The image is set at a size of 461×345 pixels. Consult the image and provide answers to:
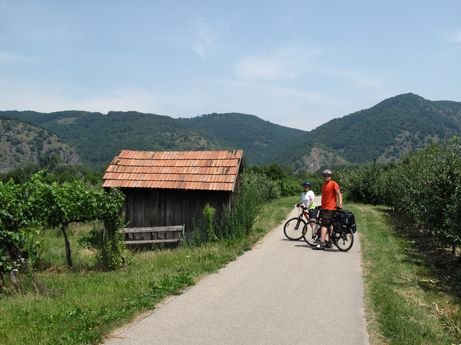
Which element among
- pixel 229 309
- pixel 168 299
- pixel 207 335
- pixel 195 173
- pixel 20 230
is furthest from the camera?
pixel 195 173

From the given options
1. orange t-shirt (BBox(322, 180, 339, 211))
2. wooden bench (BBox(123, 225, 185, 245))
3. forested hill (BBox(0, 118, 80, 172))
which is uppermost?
forested hill (BBox(0, 118, 80, 172))

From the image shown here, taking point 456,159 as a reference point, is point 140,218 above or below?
below

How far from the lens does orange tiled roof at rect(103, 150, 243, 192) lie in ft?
52.3

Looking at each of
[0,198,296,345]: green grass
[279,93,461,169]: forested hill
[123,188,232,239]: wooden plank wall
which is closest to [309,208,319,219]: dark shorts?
[0,198,296,345]: green grass

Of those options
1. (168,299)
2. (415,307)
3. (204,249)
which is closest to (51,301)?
(168,299)

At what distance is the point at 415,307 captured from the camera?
25.5 feet

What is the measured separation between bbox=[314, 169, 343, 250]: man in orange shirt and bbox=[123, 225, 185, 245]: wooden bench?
16.8ft

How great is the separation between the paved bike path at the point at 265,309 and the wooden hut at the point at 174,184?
5.32 m

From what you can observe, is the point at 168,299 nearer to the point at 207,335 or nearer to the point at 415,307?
the point at 207,335

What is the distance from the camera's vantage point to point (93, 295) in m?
7.99

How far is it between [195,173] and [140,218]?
2.81 m

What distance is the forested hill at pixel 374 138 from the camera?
162250mm

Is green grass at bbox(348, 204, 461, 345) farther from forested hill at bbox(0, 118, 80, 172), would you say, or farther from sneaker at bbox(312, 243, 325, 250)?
forested hill at bbox(0, 118, 80, 172)

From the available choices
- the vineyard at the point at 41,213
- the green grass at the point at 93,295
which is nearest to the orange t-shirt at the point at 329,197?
the green grass at the point at 93,295
